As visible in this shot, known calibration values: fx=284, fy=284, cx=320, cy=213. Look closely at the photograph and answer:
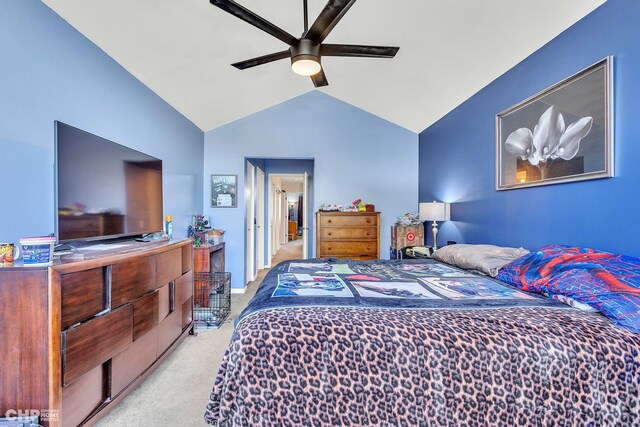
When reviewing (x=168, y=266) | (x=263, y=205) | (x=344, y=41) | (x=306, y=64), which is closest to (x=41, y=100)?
(x=168, y=266)

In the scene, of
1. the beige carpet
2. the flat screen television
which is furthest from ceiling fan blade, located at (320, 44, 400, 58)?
the beige carpet

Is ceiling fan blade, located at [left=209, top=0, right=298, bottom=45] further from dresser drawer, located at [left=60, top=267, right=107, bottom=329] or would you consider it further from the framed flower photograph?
the framed flower photograph

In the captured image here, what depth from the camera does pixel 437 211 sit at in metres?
3.45

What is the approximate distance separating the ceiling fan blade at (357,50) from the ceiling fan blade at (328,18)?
0.34 ft

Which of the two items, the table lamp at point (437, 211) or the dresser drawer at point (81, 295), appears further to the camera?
the table lamp at point (437, 211)

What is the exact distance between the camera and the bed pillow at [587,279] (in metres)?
1.15

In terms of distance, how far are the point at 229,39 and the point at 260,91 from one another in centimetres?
126

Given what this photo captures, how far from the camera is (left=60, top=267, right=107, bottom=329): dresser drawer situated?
4.19ft

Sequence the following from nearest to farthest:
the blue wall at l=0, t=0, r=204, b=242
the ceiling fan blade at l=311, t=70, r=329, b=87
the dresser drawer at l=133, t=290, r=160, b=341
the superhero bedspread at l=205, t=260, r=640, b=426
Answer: the superhero bedspread at l=205, t=260, r=640, b=426 < the blue wall at l=0, t=0, r=204, b=242 < the dresser drawer at l=133, t=290, r=160, b=341 < the ceiling fan blade at l=311, t=70, r=329, b=87

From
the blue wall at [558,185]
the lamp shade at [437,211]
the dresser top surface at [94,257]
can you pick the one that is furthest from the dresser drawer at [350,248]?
the dresser top surface at [94,257]

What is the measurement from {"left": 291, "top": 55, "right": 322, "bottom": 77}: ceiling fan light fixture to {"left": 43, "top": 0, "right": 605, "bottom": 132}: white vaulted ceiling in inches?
25.0

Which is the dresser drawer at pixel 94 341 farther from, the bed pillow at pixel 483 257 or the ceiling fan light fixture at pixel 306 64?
the bed pillow at pixel 483 257

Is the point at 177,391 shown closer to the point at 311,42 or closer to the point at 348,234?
the point at 311,42

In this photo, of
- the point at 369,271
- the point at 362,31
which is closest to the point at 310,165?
the point at 362,31
